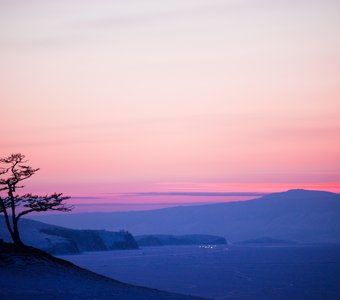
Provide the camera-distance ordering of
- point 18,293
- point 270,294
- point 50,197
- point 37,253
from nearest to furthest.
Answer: point 18,293 → point 37,253 → point 50,197 → point 270,294

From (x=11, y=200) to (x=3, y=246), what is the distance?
4178 mm

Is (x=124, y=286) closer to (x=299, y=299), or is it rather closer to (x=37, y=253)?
(x=37, y=253)

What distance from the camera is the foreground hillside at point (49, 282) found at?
36312mm

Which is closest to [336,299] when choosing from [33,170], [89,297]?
[33,170]

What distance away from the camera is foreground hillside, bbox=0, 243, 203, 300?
36.3 m

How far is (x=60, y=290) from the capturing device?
38.4 m

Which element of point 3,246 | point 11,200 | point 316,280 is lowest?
point 316,280

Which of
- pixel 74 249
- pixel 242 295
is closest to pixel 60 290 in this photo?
pixel 242 295

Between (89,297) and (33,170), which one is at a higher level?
(33,170)

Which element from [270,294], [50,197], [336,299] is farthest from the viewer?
[270,294]

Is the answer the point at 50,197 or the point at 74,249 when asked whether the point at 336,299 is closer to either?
the point at 50,197

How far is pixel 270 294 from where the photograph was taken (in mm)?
70125

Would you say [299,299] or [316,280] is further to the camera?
[316,280]

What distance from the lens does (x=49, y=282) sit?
4166cm
